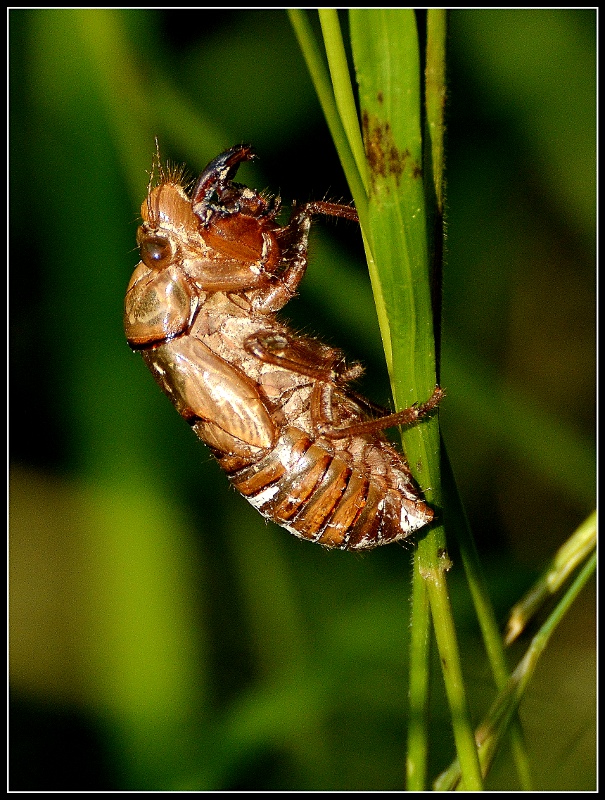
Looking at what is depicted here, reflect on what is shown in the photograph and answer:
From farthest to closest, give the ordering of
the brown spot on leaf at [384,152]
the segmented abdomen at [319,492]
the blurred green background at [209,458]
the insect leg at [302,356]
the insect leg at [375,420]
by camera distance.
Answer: the blurred green background at [209,458] → the insect leg at [302,356] → the segmented abdomen at [319,492] → the insect leg at [375,420] → the brown spot on leaf at [384,152]

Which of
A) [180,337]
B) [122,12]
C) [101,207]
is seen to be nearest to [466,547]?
[180,337]

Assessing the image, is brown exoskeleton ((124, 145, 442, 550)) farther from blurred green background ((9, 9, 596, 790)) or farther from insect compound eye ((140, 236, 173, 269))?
blurred green background ((9, 9, 596, 790))

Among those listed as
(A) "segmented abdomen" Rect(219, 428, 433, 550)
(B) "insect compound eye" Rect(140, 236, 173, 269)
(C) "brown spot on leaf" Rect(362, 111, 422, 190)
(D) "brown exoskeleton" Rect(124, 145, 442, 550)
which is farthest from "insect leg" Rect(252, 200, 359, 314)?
(C) "brown spot on leaf" Rect(362, 111, 422, 190)

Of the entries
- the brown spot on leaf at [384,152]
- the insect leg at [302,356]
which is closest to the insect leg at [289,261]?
the insect leg at [302,356]

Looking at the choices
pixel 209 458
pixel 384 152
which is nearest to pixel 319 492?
pixel 209 458

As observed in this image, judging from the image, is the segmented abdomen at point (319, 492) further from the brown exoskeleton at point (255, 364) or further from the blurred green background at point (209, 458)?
the blurred green background at point (209, 458)

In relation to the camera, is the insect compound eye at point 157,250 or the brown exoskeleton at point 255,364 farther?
the insect compound eye at point 157,250

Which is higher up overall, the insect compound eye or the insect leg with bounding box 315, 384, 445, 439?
the insect compound eye

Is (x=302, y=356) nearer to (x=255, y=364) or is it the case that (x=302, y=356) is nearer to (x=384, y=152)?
(x=255, y=364)
